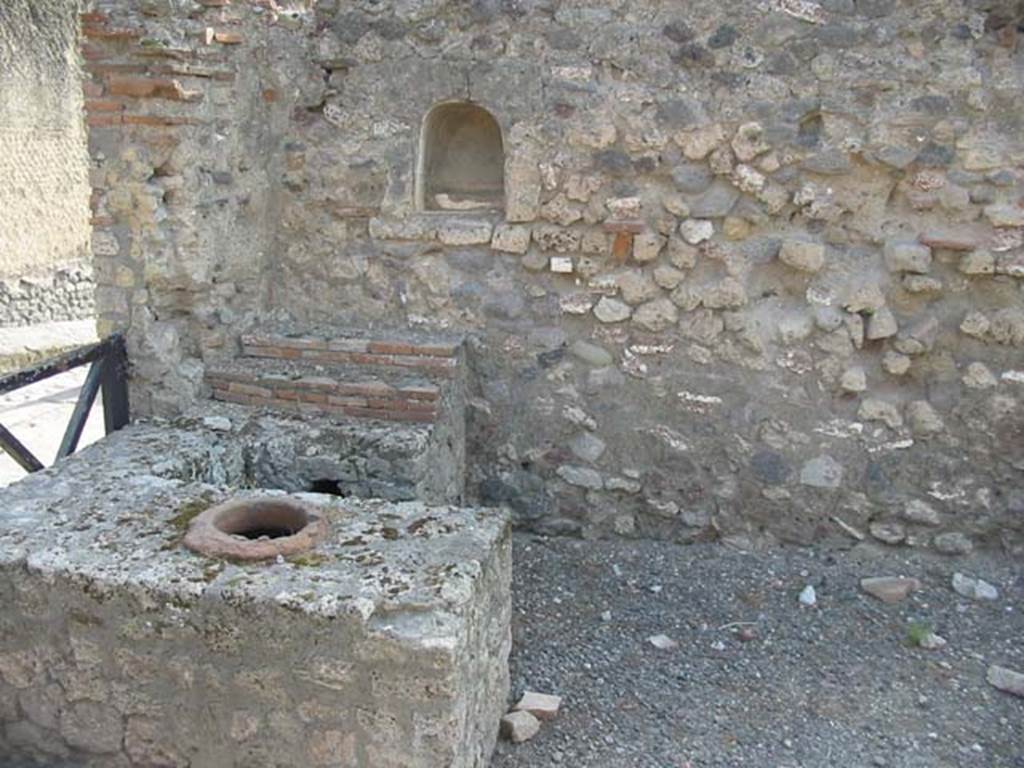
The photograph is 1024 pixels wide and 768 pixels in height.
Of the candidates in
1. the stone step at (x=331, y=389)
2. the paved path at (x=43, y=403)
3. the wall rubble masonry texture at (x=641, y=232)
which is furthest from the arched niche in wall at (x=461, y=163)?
the paved path at (x=43, y=403)

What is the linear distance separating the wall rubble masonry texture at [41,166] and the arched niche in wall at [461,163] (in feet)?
17.8

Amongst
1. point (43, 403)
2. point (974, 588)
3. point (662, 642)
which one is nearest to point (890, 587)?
point (974, 588)

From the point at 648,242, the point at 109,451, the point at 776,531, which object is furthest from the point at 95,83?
the point at 776,531

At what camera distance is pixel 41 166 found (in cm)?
891

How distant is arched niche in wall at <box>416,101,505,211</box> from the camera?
14.5 ft

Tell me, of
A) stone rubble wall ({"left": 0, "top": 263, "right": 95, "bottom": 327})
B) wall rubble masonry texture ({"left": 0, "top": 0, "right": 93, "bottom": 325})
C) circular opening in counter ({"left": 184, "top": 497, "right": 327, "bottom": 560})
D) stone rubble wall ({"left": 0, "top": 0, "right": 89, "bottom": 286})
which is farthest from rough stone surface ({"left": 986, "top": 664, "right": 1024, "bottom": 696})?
wall rubble masonry texture ({"left": 0, "top": 0, "right": 93, "bottom": 325})

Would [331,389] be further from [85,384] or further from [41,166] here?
[41,166]

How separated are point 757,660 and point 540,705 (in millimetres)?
871

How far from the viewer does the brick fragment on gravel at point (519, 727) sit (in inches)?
123

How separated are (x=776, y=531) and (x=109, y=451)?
2.73 metres

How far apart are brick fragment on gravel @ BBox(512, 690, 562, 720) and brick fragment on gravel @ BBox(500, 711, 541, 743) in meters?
0.04

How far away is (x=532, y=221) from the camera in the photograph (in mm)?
4234

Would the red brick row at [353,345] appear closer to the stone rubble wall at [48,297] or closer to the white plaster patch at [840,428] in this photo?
the white plaster patch at [840,428]

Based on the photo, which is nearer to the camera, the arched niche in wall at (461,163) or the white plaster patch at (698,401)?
the white plaster patch at (698,401)
